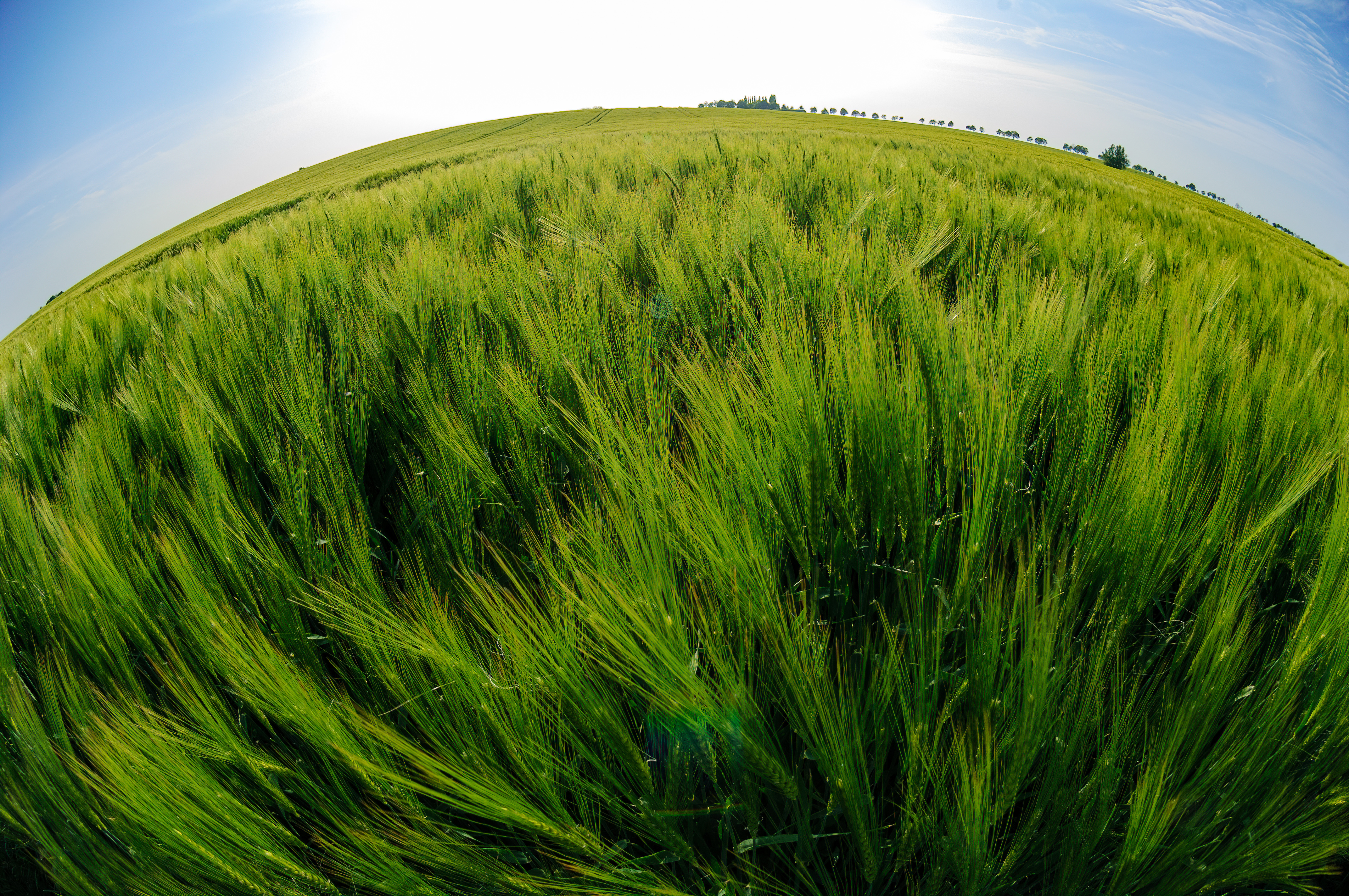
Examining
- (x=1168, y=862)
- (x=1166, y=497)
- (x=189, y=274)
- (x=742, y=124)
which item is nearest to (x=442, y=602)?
(x=1168, y=862)

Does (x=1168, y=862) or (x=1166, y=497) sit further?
(x=1166, y=497)

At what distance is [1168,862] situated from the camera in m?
0.45

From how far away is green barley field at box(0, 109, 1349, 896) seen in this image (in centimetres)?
47

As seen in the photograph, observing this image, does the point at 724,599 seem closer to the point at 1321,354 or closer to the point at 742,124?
the point at 1321,354

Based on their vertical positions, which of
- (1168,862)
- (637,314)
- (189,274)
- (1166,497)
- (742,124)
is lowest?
(1168,862)

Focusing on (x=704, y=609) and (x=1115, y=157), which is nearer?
(x=704, y=609)

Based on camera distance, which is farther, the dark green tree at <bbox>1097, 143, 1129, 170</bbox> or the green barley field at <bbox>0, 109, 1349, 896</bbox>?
the dark green tree at <bbox>1097, 143, 1129, 170</bbox>

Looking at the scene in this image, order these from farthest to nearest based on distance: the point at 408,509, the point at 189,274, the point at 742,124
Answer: the point at 742,124, the point at 189,274, the point at 408,509

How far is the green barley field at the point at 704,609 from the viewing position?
0.47m

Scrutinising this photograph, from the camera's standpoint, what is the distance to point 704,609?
0.57m

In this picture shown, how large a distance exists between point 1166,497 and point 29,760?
4.05 ft

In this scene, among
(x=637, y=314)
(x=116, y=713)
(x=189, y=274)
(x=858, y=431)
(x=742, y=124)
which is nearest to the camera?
(x=116, y=713)

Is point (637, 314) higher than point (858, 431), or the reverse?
point (637, 314)

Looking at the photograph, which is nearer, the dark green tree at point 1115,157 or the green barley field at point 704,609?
the green barley field at point 704,609
